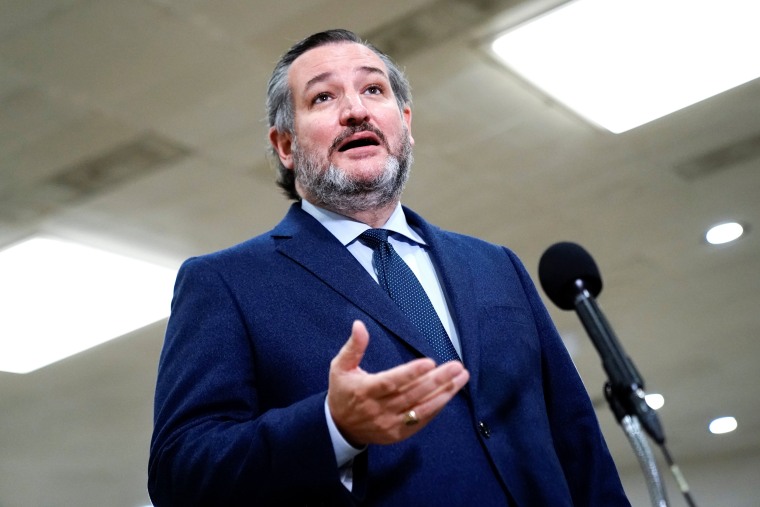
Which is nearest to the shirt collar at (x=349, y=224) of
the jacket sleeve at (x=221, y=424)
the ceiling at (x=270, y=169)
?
the jacket sleeve at (x=221, y=424)

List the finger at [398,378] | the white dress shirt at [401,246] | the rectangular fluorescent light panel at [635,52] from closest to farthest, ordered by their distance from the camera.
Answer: the finger at [398,378]
the white dress shirt at [401,246]
the rectangular fluorescent light panel at [635,52]

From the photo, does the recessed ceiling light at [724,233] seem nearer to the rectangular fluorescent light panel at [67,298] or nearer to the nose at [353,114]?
the rectangular fluorescent light panel at [67,298]

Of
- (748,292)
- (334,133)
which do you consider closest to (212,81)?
(334,133)

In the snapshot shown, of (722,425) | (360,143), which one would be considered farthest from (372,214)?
(722,425)

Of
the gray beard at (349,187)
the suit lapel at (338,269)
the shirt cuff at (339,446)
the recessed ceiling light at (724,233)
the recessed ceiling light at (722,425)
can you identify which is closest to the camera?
the shirt cuff at (339,446)

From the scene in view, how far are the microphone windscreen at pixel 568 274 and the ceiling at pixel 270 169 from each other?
7.60 feet

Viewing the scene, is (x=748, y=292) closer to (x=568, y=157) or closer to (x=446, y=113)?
(x=568, y=157)

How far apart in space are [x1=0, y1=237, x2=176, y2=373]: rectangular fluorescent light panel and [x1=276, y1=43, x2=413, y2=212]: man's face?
3.34 meters

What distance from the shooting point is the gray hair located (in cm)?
206

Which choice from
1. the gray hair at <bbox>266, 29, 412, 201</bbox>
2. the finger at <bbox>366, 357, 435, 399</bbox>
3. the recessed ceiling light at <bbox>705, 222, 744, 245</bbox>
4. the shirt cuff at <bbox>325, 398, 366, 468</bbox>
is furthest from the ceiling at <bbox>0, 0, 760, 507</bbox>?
the finger at <bbox>366, 357, 435, 399</bbox>

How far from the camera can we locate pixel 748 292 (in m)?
6.82

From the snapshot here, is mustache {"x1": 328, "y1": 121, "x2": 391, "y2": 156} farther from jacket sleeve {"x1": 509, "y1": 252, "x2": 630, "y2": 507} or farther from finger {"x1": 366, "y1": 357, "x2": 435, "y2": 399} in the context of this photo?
finger {"x1": 366, "y1": 357, "x2": 435, "y2": 399}

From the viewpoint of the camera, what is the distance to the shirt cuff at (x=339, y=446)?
1314 millimetres

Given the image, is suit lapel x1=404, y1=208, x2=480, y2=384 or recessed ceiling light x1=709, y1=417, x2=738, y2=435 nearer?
suit lapel x1=404, y1=208, x2=480, y2=384
